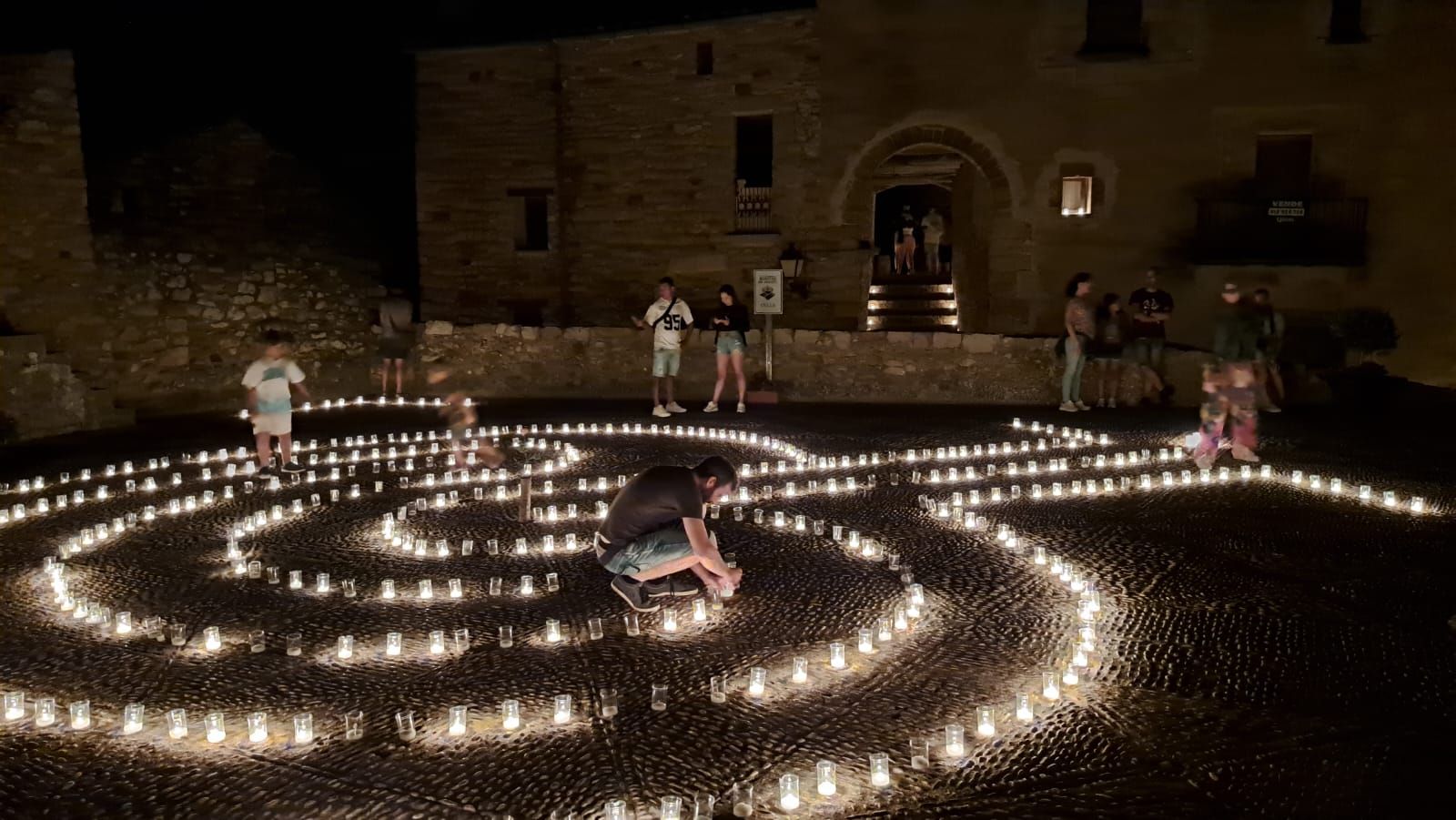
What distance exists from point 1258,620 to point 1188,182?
14.6 m

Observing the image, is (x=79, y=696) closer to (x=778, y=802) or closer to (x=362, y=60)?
(x=778, y=802)

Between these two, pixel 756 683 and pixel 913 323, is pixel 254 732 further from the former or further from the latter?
pixel 913 323

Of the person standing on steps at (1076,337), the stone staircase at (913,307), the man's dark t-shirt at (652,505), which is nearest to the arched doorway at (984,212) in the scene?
the stone staircase at (913,307)

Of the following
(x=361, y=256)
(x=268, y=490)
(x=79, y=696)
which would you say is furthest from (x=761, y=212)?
(x=79, y=696)

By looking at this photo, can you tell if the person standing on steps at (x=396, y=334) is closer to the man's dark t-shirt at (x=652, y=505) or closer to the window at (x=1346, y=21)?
the man's dark t-shirt at (x=652, y=505)

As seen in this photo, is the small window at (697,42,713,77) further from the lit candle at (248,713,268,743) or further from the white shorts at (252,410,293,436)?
the lit candle at (248,713,268,743)

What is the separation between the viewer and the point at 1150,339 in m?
13.7

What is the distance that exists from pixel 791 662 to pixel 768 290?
9.99 m

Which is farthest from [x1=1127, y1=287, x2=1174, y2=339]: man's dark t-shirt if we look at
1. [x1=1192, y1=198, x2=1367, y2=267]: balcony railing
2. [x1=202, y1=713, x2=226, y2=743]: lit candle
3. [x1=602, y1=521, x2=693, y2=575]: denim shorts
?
[x1=202, y1=713, x2=226, y2=743]: lit candle

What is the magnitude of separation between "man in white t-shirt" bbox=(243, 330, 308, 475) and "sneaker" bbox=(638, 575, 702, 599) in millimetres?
5148

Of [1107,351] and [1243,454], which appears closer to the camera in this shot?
[1243,454]

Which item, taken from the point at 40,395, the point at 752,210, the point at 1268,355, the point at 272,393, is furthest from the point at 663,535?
the point at 752,210

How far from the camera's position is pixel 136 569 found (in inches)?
272

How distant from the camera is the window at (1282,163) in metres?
18.1
